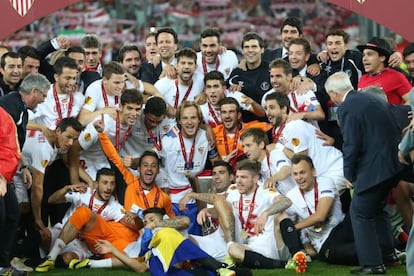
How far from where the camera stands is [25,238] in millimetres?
10867

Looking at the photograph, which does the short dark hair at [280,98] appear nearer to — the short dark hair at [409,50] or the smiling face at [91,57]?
the short dark hair at [409,50]

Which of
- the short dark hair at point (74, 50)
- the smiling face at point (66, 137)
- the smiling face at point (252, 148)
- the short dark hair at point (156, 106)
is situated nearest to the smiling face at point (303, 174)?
the smiling face at point (252, 148)

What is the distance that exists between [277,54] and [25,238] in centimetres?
403

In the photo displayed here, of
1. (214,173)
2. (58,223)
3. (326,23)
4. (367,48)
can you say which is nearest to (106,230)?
(58,223)

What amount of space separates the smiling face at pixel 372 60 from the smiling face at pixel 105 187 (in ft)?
9.57

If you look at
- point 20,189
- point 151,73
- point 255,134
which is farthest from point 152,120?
point 20,189

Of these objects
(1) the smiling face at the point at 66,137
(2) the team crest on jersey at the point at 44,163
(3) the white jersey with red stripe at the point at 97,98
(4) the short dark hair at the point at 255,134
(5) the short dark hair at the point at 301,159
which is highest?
(3) the white jersey with red stripe at the point at 97,98

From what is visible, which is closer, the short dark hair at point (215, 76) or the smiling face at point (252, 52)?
the short dark hair at point (215, 76)

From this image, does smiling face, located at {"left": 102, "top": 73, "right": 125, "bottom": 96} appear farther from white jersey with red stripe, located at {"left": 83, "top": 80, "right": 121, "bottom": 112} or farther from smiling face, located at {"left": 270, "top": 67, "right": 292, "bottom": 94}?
smiling face, located at {"left": 270, "top": 67, "right": 292, "bottom": 94}

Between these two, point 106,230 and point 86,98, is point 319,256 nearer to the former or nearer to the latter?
point 106,230

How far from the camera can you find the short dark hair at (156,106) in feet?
37.5

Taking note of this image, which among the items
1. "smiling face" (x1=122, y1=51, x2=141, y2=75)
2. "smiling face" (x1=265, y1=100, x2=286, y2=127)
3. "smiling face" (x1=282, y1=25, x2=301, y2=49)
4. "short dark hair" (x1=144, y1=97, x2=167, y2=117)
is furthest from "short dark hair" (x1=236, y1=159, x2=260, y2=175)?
"smiling face" (x1=122, y1=51, x2=141, y2=75)

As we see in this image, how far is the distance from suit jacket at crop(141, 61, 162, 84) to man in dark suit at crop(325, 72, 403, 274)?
3586 millimetres

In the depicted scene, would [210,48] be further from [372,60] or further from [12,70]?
[12,70]
